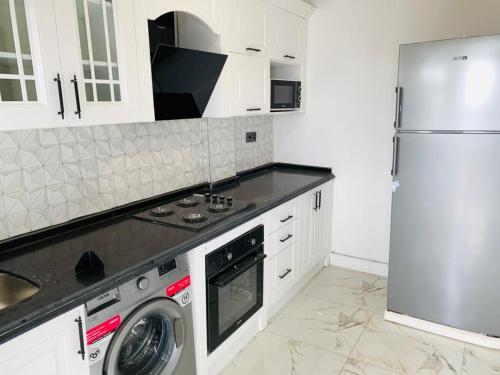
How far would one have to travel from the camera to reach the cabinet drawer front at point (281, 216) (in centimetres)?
241

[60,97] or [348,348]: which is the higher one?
[60,97]

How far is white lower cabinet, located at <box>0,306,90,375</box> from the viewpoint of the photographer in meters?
1.14

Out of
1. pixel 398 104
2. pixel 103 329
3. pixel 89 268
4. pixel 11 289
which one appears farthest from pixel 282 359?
Answer: pixel 398 104

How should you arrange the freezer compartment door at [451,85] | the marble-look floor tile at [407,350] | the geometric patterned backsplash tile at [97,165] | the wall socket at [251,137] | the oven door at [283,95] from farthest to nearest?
the wall socket at [251,137], the oven door at [283,95], the marble-look floor tile at [407,350], the freezer compartment door at [451,85], the geometric patterned backsplash tile at [97,165]

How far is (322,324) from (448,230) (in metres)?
1.03

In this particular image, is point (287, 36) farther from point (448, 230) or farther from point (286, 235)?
point (448, 230)

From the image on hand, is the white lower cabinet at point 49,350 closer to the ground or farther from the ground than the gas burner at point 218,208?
closer to the ground

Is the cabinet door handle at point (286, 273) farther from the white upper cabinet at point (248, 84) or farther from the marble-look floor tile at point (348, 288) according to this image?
the white upper cabinet at point (248, 84)

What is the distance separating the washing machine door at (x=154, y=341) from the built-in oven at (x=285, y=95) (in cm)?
180

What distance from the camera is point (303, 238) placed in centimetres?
293

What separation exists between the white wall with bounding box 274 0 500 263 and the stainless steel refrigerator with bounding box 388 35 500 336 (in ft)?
2.35

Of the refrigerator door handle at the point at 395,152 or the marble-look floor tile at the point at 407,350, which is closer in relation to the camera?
the marble-look floor tile at the point at 407,350

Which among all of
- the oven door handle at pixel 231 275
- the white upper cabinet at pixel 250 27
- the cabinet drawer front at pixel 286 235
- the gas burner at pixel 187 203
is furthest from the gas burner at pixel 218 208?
the white upper cabinet at pixel 250 27

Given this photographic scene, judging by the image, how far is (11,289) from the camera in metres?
1.47
